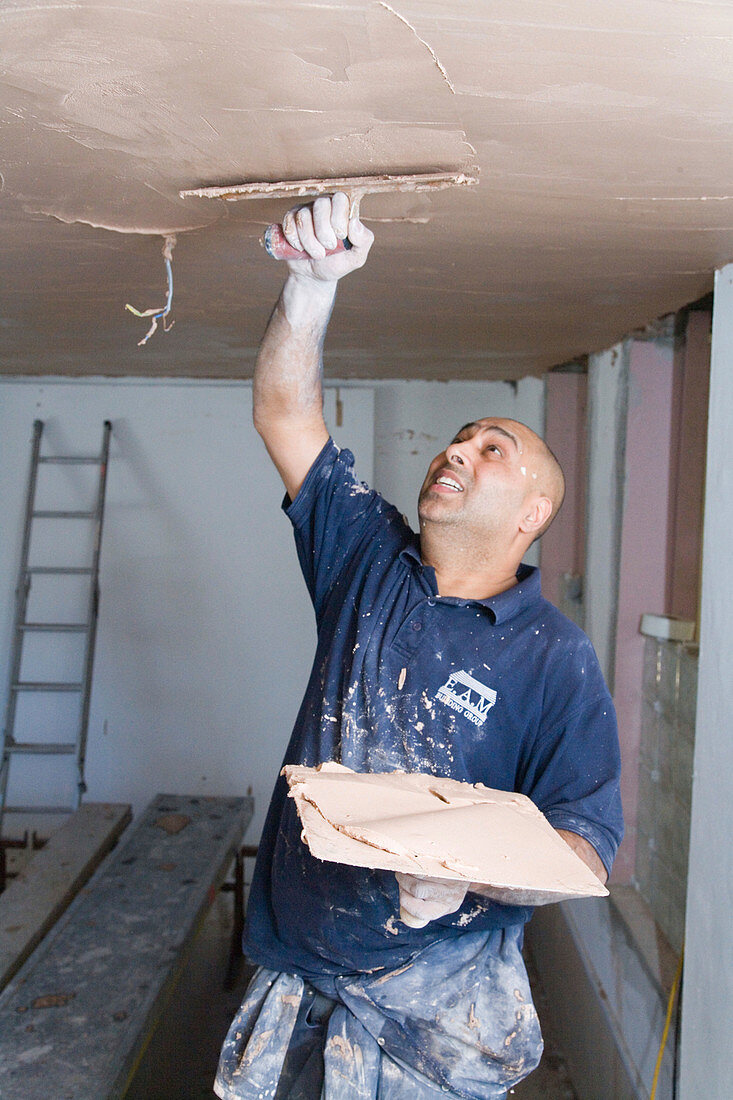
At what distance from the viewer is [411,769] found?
159 cm

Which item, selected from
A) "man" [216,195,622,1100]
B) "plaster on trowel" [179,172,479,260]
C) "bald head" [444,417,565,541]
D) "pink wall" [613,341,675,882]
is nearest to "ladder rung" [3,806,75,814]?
"pink wall" [613,341,675,882]

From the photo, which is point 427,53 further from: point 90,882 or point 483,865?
point 90,882

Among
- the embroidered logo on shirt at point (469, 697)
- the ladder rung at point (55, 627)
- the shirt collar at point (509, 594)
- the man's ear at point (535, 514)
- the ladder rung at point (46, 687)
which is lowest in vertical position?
the ladder rung at point (46, 687)

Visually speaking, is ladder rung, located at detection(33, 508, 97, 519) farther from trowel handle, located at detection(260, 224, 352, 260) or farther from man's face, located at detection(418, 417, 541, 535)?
trowel handle, located at detection(260, 224, 352, 260)

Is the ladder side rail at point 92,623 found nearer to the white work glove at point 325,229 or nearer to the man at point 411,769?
the man at point 411,769

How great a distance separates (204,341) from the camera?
10.6 ft

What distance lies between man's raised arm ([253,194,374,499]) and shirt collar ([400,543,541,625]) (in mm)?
291

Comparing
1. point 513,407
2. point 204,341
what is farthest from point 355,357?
point 513,407

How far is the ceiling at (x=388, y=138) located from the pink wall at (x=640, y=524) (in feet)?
1.68

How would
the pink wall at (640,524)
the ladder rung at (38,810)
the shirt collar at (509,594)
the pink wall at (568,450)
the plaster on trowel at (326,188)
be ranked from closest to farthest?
the plaster on trowel at (326,188) → the shirt collar at (509,594) → the pink wall at (640,524) → the pink wall at (568,450) → the ladder rung at (38,810)

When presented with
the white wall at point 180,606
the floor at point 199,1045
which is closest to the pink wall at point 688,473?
the floor at point 199,1045

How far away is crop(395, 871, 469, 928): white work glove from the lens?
1.23 meters

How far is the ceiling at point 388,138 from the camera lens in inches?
36.9

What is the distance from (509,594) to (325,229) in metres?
0.76
